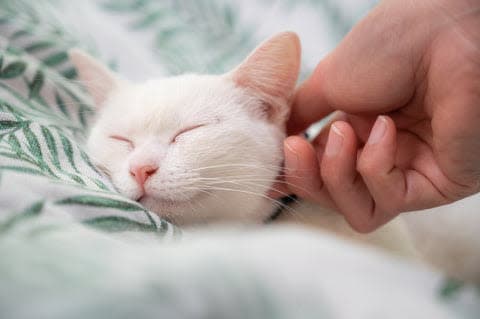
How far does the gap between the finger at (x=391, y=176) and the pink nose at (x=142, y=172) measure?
0.33 metres

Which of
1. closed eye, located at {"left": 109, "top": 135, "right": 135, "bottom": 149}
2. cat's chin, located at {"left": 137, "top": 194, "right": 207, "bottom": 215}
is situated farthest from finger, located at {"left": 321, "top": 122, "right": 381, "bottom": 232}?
closed eye, located at {"left": 109, "top": 135, "right": 135, "bottom": 149}

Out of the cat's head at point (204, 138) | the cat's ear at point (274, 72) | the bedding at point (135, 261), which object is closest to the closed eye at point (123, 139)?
the cat's head at point (204, 138)

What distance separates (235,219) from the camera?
73cm

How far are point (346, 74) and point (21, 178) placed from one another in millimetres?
543

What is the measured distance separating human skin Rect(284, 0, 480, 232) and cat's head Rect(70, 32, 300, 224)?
8 cm

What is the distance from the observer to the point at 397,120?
2.64ft

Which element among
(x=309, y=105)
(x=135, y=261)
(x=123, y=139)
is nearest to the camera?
(x=135, y=261)

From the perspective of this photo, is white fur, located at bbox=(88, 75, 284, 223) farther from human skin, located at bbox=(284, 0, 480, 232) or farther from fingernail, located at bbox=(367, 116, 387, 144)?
fingernail, located at bbox=(367, 116, 387, 144)

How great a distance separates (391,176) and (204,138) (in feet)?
1.03

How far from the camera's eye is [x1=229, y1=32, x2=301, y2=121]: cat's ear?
785 millimetres

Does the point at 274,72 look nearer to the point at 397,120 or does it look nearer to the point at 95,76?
the point at 397,120

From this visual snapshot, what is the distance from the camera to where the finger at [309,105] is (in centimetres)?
86

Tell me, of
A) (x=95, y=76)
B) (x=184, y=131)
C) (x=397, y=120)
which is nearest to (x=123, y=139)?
(x=184, y=131)

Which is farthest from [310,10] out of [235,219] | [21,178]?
[21,178]
